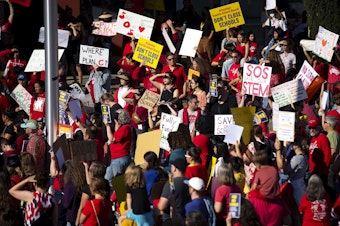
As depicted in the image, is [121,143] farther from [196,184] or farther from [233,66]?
[233,66]

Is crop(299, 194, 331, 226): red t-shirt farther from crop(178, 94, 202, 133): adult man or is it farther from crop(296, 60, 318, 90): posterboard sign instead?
crop(296, 60, 318, 90): posterboard sign

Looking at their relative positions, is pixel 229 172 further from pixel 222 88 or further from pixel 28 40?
pixel 28 40

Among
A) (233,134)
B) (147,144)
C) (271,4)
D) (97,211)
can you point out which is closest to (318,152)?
(233,134)

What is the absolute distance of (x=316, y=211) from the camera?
46.3 ft

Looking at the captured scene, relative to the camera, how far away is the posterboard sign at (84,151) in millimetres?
15570

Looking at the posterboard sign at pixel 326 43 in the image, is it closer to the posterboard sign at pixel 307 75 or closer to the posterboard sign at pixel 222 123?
the posterboard sign at pixel 307 75

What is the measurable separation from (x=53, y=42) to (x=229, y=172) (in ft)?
12.4

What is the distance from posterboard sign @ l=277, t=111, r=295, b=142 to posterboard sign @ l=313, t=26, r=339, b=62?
4754 mm

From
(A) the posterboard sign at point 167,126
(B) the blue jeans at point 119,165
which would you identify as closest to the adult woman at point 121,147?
(B) the blue jeans at point 119,165

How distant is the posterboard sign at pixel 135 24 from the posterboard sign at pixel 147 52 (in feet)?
2.09

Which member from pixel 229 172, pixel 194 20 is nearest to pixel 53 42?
pixel 229 172

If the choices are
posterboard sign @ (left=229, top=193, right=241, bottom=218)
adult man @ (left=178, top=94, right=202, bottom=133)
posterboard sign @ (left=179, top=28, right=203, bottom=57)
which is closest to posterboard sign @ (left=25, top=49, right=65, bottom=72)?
adult man @ (left=178, top=94, right=202, bottom=133)

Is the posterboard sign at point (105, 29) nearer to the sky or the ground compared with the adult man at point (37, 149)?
nearer to the sky

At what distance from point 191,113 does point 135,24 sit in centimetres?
447
